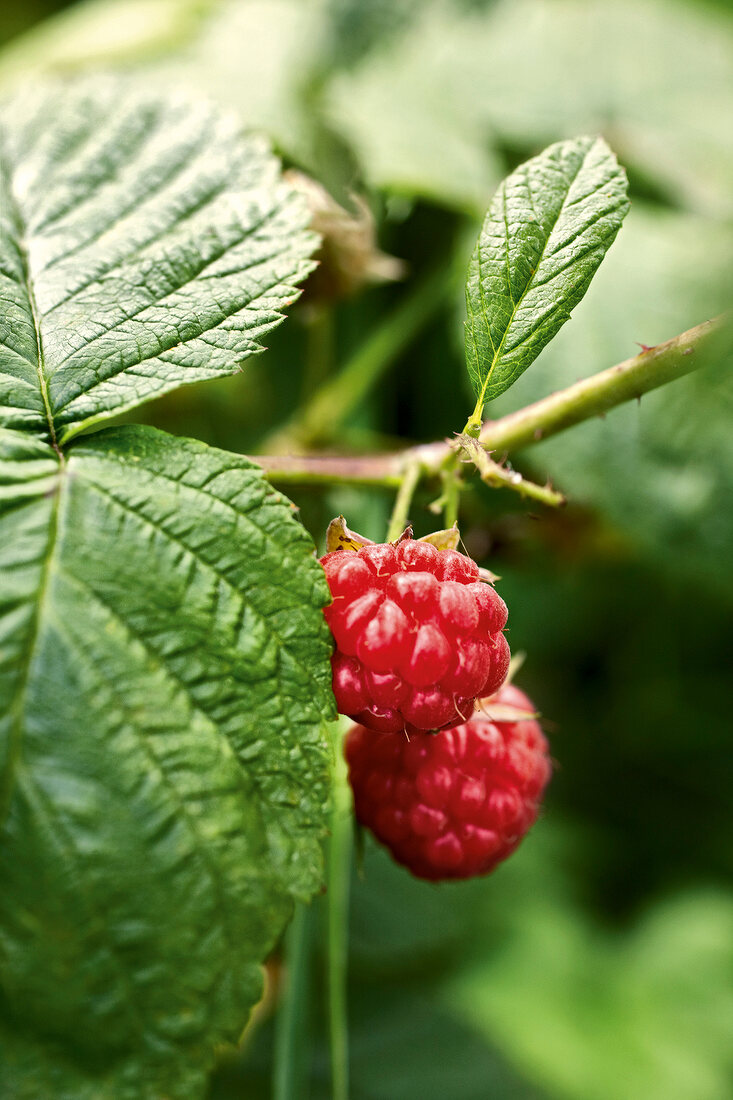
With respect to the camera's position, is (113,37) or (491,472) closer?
(491,472)

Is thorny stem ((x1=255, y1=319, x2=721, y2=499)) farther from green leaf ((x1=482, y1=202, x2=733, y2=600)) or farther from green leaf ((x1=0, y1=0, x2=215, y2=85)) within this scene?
green leaf ((x1=0, y1=0, x2=215, y2=85))

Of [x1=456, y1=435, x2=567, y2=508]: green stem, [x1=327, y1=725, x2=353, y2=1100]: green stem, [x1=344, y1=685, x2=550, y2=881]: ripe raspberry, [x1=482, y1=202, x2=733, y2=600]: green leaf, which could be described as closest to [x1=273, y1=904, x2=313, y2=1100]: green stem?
[x1=327, y1=725, x2=353, y2=1100]: green stem

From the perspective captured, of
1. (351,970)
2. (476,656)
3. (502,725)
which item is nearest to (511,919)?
(351,970)

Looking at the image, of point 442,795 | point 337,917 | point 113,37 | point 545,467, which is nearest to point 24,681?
point 442,795

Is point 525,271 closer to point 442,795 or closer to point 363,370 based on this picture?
point 442,795

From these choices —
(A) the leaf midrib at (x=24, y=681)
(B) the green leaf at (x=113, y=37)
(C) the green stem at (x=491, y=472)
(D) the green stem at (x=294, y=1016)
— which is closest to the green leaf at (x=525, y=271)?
(C) the green stem at (x=491, y=472)
